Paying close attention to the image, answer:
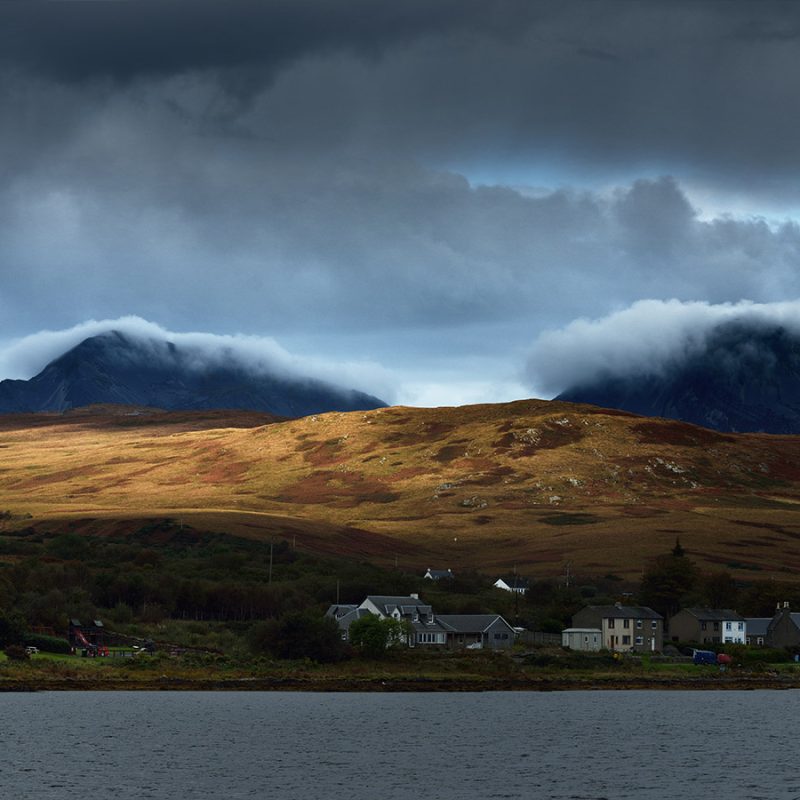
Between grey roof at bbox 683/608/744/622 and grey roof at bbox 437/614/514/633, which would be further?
grey roof at bbox 683/608/744/622

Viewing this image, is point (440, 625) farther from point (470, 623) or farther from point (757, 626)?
point (757, 626)

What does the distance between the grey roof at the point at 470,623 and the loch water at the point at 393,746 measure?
32.5 m

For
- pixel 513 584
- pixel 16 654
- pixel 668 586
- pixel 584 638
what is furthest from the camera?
pixel 513 584

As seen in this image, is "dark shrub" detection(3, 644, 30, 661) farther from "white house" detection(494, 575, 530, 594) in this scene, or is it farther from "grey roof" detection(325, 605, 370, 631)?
"white house" detection(494, 575, 530, 594)

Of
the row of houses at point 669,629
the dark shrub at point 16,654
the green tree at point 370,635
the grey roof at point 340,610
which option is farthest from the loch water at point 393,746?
the row of houses at point 669,629

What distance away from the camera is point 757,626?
5827 inches

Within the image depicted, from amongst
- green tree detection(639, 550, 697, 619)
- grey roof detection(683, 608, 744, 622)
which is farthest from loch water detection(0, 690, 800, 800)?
green tree detection(639, 550, 697, 619)

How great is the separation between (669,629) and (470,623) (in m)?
28.0

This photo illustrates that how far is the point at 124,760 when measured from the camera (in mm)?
65438

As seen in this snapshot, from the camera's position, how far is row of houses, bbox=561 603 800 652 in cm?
13988

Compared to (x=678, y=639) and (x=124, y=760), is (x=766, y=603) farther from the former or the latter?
(x=124, y=760)

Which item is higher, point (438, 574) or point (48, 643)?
point (438, 574)

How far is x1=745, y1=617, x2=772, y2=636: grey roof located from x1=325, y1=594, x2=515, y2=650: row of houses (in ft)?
→ 95.1

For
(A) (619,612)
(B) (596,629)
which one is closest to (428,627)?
(B) (596,629)
